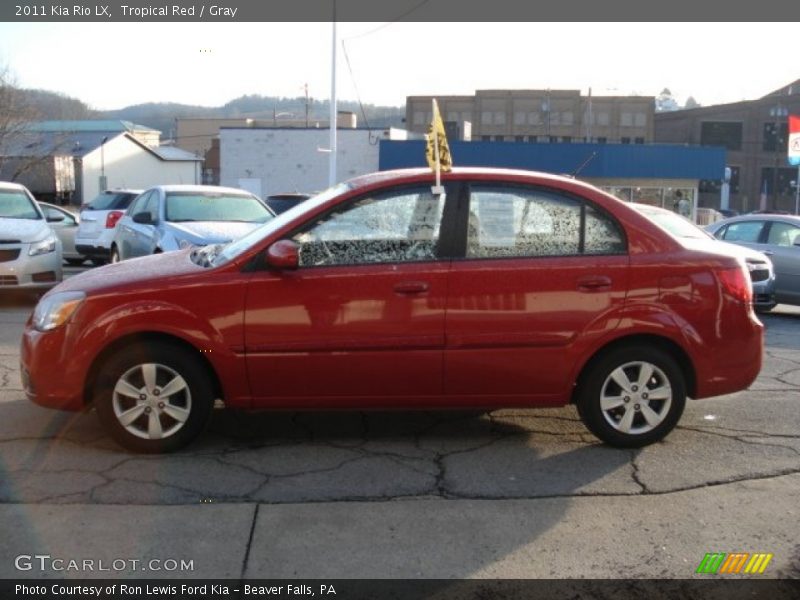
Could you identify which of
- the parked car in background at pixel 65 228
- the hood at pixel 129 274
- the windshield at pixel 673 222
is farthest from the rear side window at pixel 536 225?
the parked car in background at pixel 65 228

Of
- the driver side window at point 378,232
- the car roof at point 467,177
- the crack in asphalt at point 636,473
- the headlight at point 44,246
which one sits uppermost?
the car roof at point 467,177

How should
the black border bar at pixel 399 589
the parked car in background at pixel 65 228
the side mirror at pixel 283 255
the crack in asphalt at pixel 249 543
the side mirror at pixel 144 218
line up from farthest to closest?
the parked car in background at pixel 65 228 < the side mirror at pixel 144 218 < the side mirror at pixel 283 255 < the crack in asphalt at pixel 249 543 < the black border bar at pixel 399 589

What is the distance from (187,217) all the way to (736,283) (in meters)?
7.52

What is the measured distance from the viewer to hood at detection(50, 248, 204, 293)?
5031 mm

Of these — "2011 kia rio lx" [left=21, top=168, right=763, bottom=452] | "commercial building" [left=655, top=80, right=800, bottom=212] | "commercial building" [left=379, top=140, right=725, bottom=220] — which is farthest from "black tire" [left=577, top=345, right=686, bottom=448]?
"commercial building" [left=655, top=80, right=800, bottom=212]

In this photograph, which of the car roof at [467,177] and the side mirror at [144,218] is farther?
the side mirror at [144,218]

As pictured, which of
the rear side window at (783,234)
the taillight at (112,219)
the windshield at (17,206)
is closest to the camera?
the windshield at (17,206)

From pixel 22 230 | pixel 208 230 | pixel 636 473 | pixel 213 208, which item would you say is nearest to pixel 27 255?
pixel 22 230

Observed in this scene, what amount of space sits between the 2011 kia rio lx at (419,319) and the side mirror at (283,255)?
0.01 meters

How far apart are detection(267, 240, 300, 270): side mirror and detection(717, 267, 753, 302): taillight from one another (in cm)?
266

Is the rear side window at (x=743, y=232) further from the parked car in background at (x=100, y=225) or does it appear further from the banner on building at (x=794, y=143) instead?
the parked car in background at (x=100, y=225)

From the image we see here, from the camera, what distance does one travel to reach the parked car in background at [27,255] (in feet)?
35.0

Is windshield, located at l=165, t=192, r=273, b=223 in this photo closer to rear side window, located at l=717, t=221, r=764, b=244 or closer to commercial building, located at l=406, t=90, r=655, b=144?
rear side window, located at l=717, t=221, r=764, b=244

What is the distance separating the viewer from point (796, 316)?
12766mm
